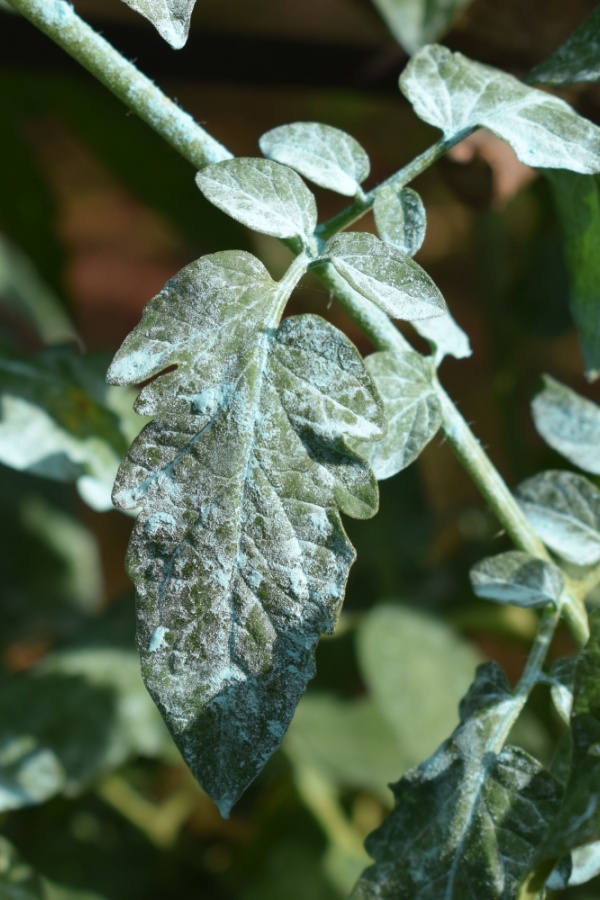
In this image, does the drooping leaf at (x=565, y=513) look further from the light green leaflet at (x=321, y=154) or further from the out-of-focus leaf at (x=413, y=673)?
the out-of-focus leaf at (x=413, y=673)

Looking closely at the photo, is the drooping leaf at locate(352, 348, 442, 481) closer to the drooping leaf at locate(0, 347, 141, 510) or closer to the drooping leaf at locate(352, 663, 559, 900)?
the drooping leaf at locate(352, 663, 559, 900)

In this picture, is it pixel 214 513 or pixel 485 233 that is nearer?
pixel 214 513

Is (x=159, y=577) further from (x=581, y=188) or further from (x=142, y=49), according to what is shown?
(x=142, y=49)

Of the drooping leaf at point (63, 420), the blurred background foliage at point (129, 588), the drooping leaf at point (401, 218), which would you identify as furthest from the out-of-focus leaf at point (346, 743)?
the drooping leaf at point (401, 218)

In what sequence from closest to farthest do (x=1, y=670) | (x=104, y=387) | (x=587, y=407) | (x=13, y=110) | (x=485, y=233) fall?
1. (x=587, y=407)
2. (x=104, y=387)
3. (x=1, y=670)
4. (x=485, y=233)
5. (x=13, y=110)

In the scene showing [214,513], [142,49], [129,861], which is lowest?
[129,861]

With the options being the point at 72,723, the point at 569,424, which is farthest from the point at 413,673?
the point at 569,424

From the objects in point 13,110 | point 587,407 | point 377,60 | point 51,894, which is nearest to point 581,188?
point 587,407

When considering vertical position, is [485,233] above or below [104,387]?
above
